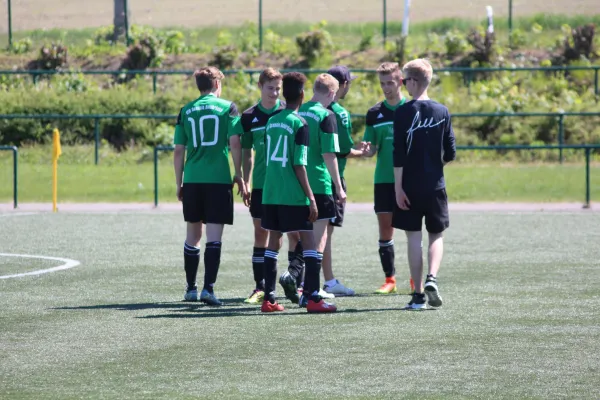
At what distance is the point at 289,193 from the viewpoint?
31.6 ft

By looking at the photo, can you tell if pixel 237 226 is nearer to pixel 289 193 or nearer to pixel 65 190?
pixel 65 190

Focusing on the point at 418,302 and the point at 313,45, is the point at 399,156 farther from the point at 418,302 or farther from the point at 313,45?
the point at 313,45

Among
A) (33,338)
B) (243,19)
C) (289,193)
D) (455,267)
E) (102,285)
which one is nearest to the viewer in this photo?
(33,338)

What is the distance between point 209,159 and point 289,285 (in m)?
1.30

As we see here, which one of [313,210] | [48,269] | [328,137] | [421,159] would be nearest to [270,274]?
[313,210]

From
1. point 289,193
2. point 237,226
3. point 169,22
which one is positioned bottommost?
point 237,226

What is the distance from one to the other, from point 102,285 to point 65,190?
527 inches

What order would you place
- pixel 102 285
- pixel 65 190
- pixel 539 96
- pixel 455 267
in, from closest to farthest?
pixel 102 285
pixel 455 267
pixel 65 190
pixel 539 96

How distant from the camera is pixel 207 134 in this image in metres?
10.3

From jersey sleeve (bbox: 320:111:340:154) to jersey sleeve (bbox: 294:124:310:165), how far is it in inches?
10.5

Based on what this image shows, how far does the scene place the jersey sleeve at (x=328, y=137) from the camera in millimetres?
9766

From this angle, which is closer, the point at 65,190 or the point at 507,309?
the point at 507,309

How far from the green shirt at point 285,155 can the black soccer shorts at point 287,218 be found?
0.04m

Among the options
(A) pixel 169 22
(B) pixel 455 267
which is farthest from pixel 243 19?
(B) pixel 455 267
